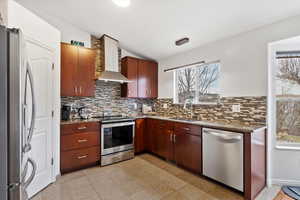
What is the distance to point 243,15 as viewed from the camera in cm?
209

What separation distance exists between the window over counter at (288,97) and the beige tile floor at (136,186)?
32.5 inches

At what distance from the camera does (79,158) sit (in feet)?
8.90

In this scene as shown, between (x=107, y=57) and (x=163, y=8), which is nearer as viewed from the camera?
(x=163, y=8)

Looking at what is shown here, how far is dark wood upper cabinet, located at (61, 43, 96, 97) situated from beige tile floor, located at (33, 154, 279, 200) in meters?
1.47

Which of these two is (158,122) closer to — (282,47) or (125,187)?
(125,187)

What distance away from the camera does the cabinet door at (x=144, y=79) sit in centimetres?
386

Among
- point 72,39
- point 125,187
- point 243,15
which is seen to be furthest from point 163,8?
point 125,187

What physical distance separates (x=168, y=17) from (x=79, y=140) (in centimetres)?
253

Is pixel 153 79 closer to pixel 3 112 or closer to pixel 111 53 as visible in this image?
pixel 111 53

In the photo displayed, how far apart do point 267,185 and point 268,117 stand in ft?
3.25

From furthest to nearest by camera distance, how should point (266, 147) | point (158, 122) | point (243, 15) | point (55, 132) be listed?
1. point (158, 122)
2. point (55, 132)
3. point (266, 147)
4. point (243, 15)

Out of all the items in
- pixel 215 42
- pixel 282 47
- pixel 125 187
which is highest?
pixel 215 42

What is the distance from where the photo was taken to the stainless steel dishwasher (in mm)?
2006

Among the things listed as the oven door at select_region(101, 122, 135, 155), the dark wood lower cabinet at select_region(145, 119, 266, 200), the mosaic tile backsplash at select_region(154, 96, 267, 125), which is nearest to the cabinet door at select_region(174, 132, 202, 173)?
the dark wood lower cabinet at select_region(145, 119, 266, 200)
